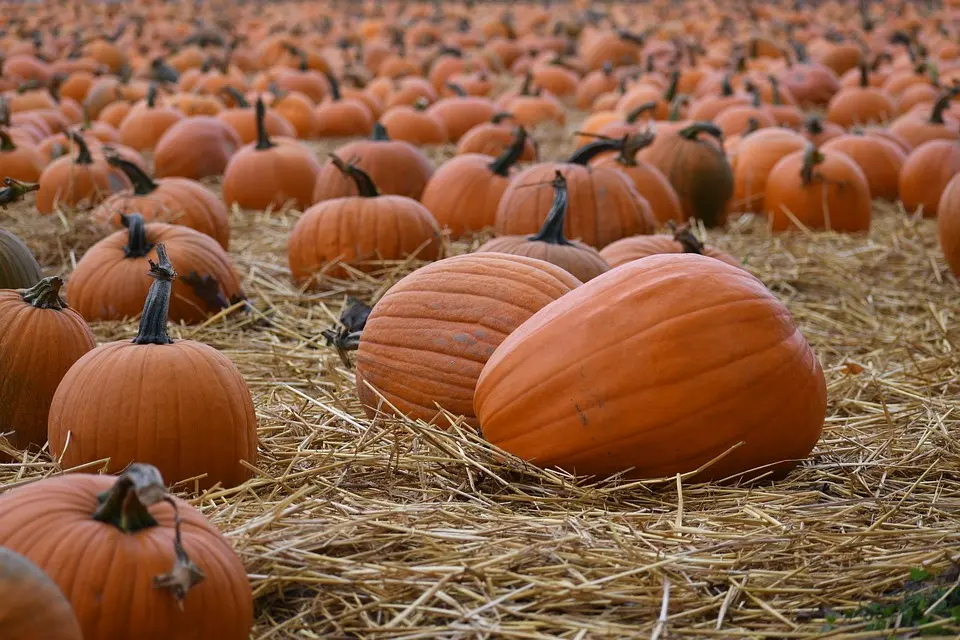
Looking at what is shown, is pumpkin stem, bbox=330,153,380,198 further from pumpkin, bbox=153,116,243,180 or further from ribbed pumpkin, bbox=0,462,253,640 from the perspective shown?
ribbed pumpkin, bbox=0,462,253,640

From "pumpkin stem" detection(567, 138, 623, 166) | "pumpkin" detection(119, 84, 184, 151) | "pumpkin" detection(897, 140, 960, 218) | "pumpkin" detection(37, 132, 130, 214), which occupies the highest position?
"pumpkin stem" detection(567, 138, 623, 166)

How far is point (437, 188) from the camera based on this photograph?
251 inches

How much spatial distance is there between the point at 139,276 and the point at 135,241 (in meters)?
0.14

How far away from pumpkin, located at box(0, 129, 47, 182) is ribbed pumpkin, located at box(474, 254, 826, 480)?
5175 millimetres

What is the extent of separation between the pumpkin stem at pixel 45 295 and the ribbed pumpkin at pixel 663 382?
51.0 inches

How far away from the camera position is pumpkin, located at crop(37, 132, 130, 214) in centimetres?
662

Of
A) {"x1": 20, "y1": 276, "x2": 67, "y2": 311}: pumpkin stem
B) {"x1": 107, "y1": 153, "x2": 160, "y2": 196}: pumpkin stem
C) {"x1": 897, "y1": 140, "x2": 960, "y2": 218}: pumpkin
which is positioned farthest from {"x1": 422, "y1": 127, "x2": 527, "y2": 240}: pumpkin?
{"x1": 20, "y1": 276, "x2": 67, "y2": 311}: pumpkin stem

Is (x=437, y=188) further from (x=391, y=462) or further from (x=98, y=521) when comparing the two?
(x=98, y=521)

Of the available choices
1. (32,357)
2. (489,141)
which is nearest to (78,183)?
(489,141)

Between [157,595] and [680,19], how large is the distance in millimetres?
20566

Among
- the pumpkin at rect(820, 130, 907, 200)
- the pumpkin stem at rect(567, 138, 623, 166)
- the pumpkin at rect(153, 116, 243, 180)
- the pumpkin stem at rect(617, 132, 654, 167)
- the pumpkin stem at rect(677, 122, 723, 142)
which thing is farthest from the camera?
the pumpkin at rect(153, 116, 243, 180)

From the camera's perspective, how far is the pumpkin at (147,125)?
31.2 ft

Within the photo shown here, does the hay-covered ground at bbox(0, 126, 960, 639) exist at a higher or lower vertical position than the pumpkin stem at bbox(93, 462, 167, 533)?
lower

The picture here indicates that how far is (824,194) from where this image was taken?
22.2 ft
